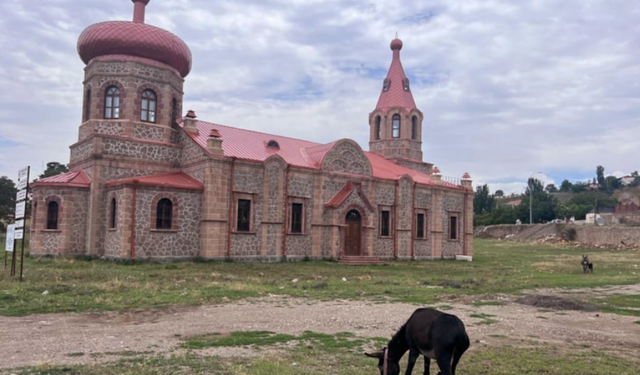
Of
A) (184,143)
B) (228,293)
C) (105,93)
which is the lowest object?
(228,293)

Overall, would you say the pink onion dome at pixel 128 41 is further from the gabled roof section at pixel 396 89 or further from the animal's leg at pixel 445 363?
the animal's leg at pixel 445 363

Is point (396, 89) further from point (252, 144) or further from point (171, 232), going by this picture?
point (171, 232)

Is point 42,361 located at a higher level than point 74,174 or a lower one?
lower

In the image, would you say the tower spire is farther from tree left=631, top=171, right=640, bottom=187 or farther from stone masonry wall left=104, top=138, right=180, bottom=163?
tree left=631, top=171, right=640, bottom=187

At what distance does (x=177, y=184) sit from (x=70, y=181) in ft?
17.1

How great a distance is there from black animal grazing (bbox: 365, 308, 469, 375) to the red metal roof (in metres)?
20.8

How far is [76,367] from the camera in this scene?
22.2ft

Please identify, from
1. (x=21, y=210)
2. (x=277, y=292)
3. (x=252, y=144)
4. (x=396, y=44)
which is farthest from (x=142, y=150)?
(x=396, y=44)

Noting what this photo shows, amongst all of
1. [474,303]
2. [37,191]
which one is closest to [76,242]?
[37,191]

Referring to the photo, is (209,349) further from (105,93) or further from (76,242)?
(105,93)

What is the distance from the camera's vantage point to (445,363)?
226 inches

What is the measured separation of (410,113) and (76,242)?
24.5 m

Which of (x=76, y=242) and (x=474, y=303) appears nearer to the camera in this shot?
(x=474, y=303)

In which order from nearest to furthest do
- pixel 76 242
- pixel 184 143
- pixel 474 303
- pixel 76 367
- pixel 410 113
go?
pixel 76 367, pixel 474 303, pixel 76 242, pixel 184 143, pixel 410 113
